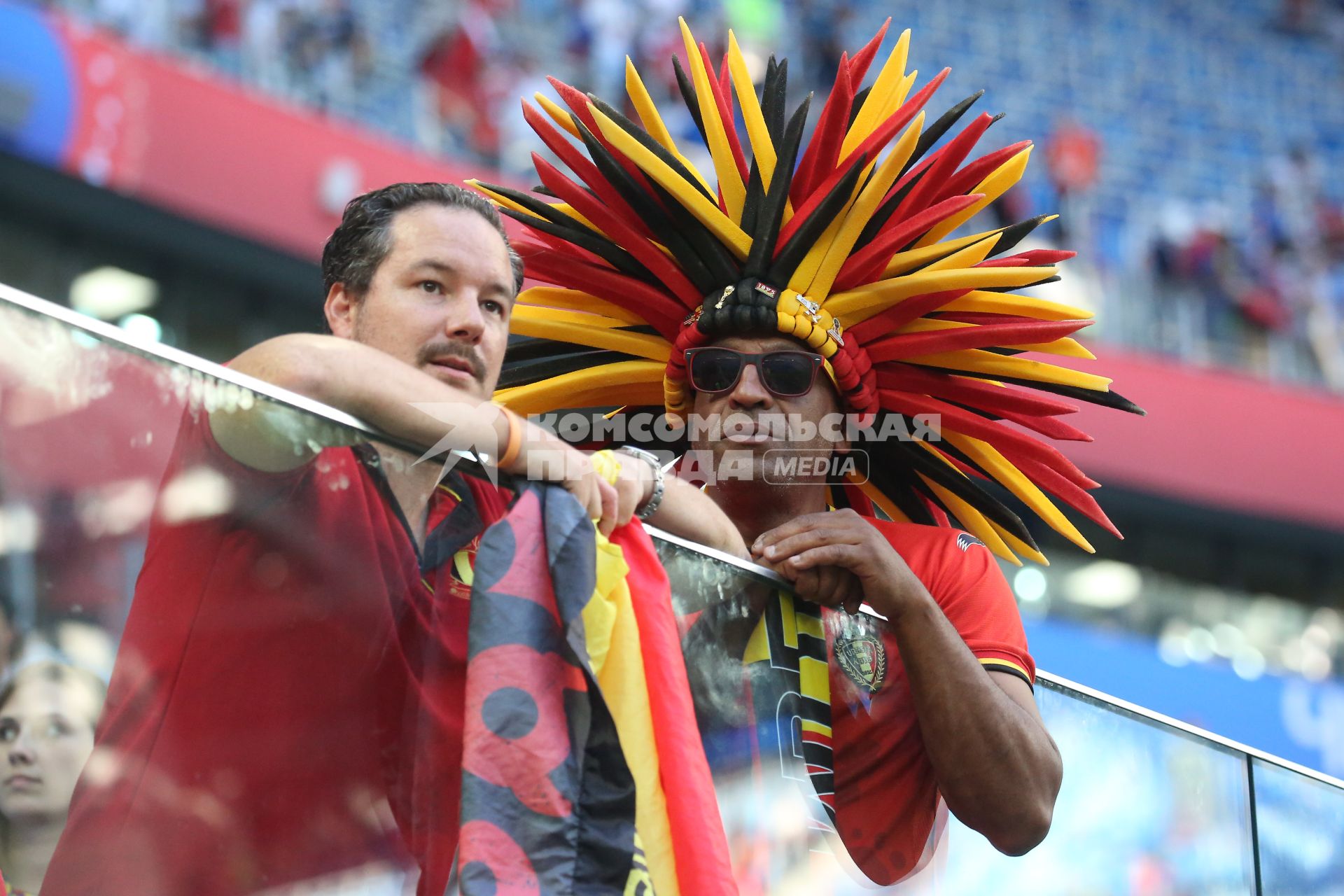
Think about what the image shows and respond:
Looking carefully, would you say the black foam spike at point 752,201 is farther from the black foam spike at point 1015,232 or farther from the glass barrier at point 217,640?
the glass barrier at point 217,640

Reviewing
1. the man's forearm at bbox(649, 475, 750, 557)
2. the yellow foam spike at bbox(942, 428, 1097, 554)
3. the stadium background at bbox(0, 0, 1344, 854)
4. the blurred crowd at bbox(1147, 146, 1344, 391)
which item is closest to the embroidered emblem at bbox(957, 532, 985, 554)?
the yellow foam spike at bbox(942, 428, 1097, 554)

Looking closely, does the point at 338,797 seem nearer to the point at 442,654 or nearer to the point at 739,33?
the point at 442,654

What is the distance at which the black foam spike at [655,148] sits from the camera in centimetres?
289

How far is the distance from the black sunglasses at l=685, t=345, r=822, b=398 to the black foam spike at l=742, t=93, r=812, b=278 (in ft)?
0.57

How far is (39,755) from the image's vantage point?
1.44 metres

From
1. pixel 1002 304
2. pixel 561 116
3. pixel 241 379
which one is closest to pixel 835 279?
pixel 1002 304

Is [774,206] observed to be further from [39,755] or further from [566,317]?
[39,755]

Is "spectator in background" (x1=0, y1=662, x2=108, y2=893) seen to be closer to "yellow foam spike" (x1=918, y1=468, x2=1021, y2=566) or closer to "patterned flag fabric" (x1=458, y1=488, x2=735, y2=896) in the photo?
"patterned flag fabric" (x1=458, y1=488, x2=735, y2=896)

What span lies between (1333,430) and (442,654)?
357 inches

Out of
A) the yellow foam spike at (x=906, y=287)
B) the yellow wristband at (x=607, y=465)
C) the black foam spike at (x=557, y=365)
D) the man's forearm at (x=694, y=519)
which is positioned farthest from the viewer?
the black foam spike at (x=557, y=365)

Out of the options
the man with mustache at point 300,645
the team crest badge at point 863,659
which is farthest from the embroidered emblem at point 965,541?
the man with mustache at point 300,645

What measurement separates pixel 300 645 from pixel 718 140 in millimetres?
1714

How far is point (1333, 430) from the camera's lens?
9.73 meters

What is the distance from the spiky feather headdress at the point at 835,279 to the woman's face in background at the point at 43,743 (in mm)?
1532
